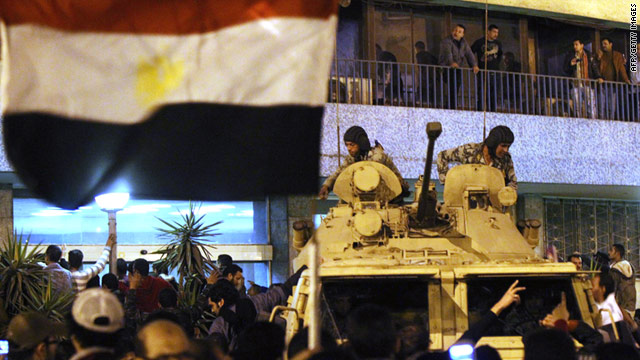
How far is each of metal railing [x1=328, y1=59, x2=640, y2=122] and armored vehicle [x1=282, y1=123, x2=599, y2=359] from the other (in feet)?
27.5

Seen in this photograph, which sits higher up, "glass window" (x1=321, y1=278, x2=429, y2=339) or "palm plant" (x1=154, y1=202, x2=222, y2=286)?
"palm plant" (x1=154, y1=202, x2=222, y2=286)

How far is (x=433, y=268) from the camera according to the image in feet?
27.1

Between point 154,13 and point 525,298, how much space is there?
397 centimetres

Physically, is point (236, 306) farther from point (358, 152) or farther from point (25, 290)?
point (25, 290)

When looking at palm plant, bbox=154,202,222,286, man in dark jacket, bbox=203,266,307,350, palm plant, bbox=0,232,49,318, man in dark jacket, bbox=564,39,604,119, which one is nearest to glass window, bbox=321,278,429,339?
man in dark jacket, bbox=203,266,307,350

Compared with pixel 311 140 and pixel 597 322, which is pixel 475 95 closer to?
pixel 597 322

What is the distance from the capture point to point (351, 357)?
4.67 metres

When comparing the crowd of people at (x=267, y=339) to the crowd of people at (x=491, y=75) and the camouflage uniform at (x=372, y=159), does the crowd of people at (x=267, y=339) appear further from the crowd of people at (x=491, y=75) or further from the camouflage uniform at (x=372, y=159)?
the crowd of people at (x=491, y=75)

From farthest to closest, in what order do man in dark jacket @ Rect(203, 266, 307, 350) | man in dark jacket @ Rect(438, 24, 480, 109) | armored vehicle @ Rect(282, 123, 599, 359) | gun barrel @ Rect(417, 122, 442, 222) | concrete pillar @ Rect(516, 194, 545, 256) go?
concrete pillar @ Rect(516, 194, 545, 256) → man in dark jacket @ Rect(438, 24, 480, 109) → man in dark jacket @ Rect(203, 266, 307, 350) → armored vehicle @ Rect(282, 123, 599, 359) → gun barrel @ Rect(417, 122, 442, 222)

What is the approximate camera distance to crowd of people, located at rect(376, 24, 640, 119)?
64.4 ft

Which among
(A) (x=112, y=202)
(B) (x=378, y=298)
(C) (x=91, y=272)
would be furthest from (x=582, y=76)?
(B) (x=378, y=298)

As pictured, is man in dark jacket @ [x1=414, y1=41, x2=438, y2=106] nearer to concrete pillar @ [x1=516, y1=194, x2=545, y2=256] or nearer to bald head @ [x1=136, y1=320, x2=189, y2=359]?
concrete pillar @ [x1=516, y1=194, x2=545, y2=256]

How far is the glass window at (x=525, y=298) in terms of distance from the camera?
27.1ft

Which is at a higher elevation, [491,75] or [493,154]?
[491,75]
